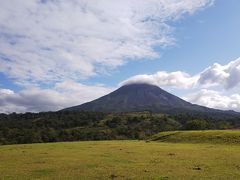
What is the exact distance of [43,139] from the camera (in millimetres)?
132625

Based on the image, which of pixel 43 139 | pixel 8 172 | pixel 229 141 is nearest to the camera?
pixel 8 172

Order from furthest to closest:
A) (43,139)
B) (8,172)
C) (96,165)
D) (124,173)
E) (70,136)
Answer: (70,136), (43,139), (96,165), (8,172), (124,173)

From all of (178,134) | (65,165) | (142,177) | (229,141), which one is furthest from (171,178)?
(178,134)

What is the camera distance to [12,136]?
473 feet

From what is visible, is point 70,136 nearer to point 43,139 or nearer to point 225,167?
point 43,139

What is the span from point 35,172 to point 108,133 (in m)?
130

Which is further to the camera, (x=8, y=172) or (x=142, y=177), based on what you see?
(x=8, y=172)

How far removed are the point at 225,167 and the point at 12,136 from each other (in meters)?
128

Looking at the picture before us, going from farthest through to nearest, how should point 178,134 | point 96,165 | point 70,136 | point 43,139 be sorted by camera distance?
1. point 70,136
2. point 43,139
3. point 178,134
4. point 96,165

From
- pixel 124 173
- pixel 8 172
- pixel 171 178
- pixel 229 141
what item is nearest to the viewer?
pixel 171 178

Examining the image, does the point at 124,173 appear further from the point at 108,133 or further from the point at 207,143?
the point at 108,133

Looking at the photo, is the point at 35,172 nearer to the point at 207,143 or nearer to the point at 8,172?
the point at 8,172

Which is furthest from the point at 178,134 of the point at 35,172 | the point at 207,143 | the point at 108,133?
the point at 108,133

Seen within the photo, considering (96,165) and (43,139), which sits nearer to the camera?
(96,165)
